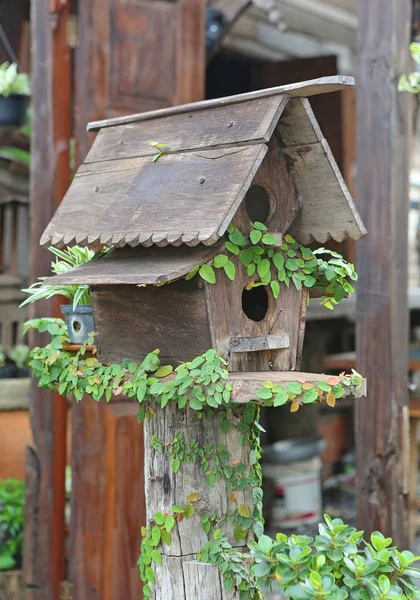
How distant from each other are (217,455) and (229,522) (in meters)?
0.26

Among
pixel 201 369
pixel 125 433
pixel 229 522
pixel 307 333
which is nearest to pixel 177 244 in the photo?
pixel 201 369

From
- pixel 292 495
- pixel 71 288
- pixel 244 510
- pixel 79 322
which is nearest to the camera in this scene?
pixel 244 510

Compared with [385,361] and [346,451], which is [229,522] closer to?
[385,361]

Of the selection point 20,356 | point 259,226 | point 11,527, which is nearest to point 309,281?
point 259,226

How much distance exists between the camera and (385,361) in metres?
4.87

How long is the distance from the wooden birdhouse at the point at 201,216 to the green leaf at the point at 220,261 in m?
0.02

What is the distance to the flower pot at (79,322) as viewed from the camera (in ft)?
11.9

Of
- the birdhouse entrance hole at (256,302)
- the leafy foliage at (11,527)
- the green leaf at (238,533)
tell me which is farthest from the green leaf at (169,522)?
the leafy foliage at (11,527)

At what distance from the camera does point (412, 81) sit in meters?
4.84

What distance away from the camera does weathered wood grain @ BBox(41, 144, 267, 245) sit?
10.1ft

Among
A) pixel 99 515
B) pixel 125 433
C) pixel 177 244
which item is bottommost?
pixel 99 515

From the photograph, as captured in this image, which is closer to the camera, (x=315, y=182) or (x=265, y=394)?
(x=265, y=394)

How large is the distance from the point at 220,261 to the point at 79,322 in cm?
75

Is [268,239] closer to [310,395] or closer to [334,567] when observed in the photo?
[310,395]
